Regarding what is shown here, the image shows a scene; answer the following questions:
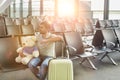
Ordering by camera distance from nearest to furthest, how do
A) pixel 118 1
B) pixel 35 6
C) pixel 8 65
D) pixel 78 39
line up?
pixel 8 65 < pixel 78 39 < pixel 118 1 < pixel 35 6

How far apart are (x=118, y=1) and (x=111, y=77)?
22.5 ft

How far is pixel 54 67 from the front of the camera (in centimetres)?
198

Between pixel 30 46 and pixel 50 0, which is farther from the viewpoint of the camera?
pixel 50 0

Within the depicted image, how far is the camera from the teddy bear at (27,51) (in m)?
3.61

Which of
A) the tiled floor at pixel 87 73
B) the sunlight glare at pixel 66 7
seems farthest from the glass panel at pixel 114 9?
→ the tiled floor at pixel 87 73

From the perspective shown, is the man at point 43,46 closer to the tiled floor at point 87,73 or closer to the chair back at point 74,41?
the tiled floor at point 87,73

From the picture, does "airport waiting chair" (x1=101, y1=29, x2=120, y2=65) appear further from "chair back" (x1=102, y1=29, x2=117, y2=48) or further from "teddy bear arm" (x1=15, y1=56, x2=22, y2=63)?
"teddy bear arm" (x1=15, y1=56, x2=22, y2=63)

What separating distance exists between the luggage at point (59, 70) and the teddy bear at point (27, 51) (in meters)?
1.64

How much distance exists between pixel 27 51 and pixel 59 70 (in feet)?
5.78

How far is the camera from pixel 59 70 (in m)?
2.00

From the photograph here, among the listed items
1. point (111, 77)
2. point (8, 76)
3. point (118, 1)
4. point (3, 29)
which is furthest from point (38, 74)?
point (118, 1)

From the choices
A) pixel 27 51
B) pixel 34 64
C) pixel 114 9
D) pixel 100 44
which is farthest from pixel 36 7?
pixel 34 64

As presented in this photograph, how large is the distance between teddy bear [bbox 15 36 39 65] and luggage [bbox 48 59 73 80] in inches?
64.6

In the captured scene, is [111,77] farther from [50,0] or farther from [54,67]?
[50,0]
